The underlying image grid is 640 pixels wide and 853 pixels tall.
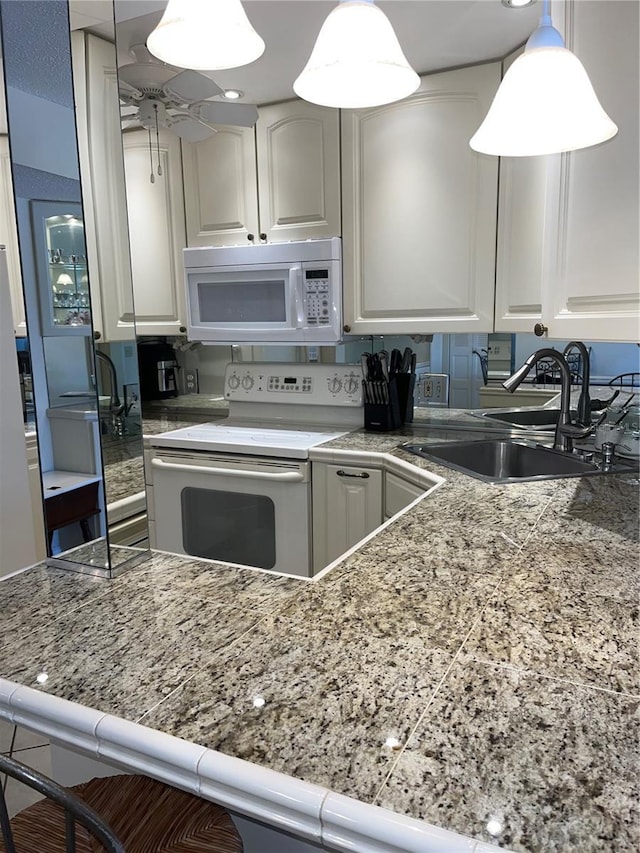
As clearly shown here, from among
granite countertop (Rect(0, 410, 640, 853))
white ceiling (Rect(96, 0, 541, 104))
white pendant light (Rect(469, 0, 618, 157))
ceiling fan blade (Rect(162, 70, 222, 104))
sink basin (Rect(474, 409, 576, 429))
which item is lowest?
granite countertop (Rect(0, 410, 640, 853))

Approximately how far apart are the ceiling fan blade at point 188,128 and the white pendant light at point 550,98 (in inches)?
55.7

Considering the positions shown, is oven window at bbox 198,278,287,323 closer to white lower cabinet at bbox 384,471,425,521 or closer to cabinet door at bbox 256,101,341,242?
cabinet door at bbox 256,101,341,242

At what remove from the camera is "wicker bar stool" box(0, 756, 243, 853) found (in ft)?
2.66

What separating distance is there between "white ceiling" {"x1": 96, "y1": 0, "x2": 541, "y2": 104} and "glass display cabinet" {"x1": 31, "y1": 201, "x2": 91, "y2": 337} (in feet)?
4.35

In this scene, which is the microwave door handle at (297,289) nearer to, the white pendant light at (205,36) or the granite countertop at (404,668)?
the white pendant light at (205,36)

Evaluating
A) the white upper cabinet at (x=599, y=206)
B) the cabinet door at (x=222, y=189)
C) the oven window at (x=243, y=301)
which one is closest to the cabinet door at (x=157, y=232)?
the cabinet door at (x=222, y=189)

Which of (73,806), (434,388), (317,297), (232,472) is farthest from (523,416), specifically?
(73,806)

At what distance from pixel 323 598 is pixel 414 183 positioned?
1890mm

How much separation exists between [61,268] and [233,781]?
0.90m

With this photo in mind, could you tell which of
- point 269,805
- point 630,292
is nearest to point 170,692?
point 269,805

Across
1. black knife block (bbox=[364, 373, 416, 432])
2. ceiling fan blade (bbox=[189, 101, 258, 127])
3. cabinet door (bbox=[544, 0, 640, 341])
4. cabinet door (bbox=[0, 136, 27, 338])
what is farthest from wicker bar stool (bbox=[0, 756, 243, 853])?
cabinet door (bbox=[0, 136, 27, 338])

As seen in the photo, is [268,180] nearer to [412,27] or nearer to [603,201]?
[412,27]

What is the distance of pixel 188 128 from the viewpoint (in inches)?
90.0

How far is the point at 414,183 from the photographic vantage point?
2.39 meters
